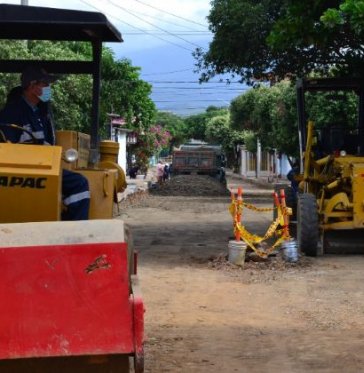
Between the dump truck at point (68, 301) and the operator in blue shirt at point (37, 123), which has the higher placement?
the operator in blue shirt at point (37, 123)

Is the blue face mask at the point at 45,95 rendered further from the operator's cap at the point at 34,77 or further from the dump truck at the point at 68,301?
the dump truck at the point at 68,301

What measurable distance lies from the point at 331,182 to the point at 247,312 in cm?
528

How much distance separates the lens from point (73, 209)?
5012 mm

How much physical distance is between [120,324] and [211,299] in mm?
5137

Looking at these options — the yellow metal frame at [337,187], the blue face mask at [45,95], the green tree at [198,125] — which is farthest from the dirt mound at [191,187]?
the green tree at [198,125]

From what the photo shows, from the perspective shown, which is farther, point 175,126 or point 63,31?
point 175,126

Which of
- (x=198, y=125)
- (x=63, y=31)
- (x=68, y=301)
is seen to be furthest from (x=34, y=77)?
(x=198, y=125)

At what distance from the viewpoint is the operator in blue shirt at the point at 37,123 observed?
16.3 ft

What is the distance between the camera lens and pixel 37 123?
5336 mm

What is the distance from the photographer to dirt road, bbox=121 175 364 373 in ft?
20.1

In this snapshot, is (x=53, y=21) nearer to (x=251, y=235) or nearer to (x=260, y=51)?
(x=251, y=235)

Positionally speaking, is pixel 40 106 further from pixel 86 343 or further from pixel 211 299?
pixel 211 299

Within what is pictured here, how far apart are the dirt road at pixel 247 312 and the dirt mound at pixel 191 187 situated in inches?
733

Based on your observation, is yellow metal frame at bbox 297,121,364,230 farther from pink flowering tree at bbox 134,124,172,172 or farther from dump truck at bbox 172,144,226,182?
pink flowering tree at bbox 134,124,172,172
